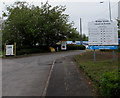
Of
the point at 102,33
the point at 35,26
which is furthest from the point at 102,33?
the point at 35,26

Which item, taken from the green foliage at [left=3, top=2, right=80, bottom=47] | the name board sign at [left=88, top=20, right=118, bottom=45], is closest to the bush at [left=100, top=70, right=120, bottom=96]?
the name board sign at [left=88, top=20, right=118, bottom=45]

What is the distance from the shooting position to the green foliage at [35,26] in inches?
1188

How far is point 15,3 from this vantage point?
3650 cm

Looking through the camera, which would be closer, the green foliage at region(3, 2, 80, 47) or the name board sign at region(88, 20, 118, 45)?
the name board sign at region(88, 20, 118, 45)

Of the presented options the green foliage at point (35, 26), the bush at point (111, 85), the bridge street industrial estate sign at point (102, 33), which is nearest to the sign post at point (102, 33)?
the bridge street industrial estate sign at point (102, 33)

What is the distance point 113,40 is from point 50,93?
34.3ft

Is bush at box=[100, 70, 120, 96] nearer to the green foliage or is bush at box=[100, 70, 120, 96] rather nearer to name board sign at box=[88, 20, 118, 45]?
name board sign at box=[88, 20, 118, 45]

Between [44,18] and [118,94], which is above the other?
[44,18]

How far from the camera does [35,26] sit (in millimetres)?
30234

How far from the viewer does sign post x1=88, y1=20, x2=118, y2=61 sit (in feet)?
50.4

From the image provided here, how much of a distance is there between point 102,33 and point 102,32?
0.27 ft

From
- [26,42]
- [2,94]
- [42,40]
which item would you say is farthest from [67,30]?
[2,94]

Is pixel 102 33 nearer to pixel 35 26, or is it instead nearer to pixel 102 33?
pixel 102 33

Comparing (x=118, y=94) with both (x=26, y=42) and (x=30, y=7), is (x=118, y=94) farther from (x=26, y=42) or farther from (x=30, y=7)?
(x=30, y=7)
